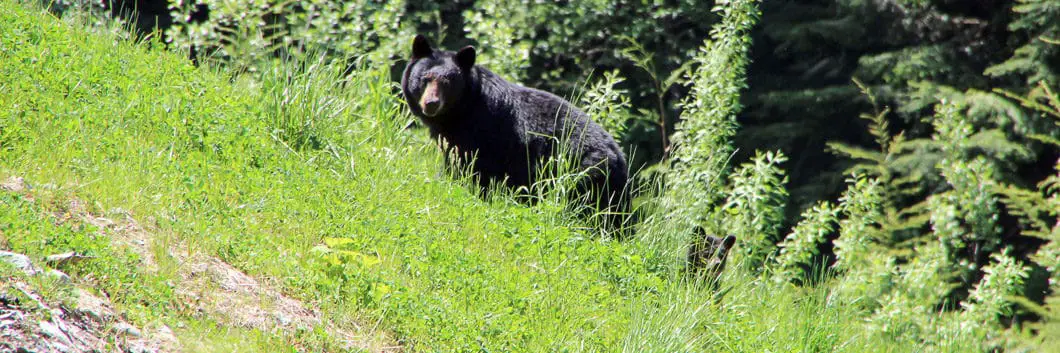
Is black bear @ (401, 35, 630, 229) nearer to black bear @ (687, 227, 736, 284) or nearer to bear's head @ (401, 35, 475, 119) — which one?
bear's head @ (401, 35, 475, 119)

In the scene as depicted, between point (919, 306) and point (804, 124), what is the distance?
7.96 meters

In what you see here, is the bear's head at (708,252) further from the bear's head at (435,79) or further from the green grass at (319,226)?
the bear's head at (435,79)

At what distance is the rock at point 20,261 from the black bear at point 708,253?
348 cm

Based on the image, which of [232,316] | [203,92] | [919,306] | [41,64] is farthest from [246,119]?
[919,306]

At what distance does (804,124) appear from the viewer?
15625 mm

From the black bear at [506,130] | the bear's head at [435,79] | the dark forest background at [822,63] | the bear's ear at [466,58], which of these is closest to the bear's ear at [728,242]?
the black bear at [506,130]

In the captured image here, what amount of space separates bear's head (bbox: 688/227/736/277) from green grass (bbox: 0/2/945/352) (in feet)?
0.47

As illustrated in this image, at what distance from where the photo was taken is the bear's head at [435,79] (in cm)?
668

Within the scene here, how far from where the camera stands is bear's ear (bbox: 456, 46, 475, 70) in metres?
6.93

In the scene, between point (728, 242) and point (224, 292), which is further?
point (728, 242)

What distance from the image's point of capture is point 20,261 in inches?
136

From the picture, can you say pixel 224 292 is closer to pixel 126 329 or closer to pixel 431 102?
pixel 126 329

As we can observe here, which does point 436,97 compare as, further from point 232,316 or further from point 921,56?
point 921,56

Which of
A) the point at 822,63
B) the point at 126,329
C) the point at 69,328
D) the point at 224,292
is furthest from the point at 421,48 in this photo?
the point at 822,63
